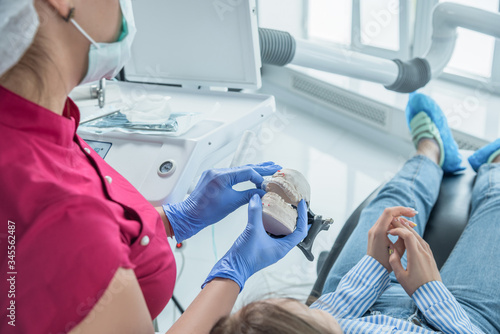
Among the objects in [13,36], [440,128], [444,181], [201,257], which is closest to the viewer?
[13,36]

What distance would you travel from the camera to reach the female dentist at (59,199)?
25.5 inches

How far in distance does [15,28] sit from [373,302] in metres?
0.97

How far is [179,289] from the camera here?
1959 mm

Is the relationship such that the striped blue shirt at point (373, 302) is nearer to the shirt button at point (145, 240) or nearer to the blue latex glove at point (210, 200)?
the blue latex glove at point (210, 200)

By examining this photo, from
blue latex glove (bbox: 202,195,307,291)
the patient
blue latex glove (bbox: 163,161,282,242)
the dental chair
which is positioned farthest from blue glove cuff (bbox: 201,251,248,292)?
the dental chair

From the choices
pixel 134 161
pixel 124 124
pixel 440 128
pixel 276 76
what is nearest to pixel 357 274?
pixel 134 161

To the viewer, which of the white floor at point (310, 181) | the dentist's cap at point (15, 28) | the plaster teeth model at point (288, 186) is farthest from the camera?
the white floor at point (310, 181)

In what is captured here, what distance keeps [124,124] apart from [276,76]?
2932 millimetres

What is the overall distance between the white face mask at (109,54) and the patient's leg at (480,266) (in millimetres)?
945

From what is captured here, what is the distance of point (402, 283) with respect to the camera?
115cm

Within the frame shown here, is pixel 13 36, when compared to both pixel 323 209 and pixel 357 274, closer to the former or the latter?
pixel 357 274

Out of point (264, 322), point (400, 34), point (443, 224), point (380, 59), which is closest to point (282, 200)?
point (264, 322)

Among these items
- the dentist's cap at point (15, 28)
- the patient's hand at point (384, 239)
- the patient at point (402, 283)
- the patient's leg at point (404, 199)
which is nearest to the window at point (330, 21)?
the patient's leg at point (404, 199)

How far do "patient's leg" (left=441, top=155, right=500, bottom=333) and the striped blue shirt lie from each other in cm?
10
